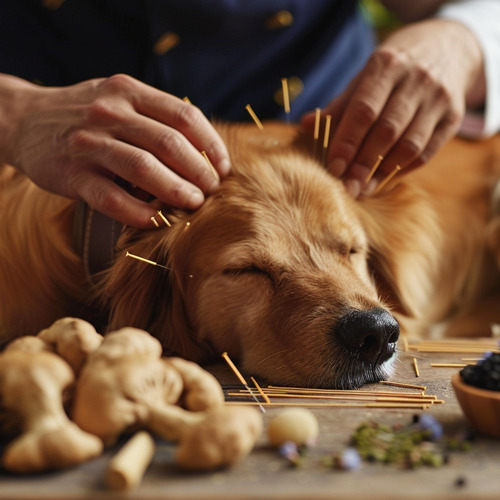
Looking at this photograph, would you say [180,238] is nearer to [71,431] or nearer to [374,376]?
[374,376]

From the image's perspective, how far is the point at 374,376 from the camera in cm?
139

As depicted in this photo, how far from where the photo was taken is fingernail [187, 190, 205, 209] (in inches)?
58.4

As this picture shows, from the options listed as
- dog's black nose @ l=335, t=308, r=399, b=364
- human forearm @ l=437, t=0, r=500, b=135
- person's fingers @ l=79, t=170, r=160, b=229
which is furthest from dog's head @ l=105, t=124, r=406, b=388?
human forearm @ l=437, t=0, r=500, b=135

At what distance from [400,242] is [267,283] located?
2.02 feet

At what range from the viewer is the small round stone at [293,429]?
3.21 ft

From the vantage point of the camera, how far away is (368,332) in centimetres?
132

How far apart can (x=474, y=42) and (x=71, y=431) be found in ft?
6.06

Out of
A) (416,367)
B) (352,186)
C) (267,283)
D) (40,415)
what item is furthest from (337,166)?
(40,415)

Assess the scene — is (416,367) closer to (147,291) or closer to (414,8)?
(147,291)

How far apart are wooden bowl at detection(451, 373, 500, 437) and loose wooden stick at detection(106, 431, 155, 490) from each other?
1.67 ft

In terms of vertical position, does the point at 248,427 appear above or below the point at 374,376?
above

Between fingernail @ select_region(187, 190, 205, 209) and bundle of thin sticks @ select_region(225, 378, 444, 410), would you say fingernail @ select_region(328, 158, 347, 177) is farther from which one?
bundle of thin sticks @ select_region(225, 378, 444, 410)

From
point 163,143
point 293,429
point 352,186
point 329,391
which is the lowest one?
point 329,391

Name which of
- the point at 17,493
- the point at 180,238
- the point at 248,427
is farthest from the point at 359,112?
the point at 17,493
